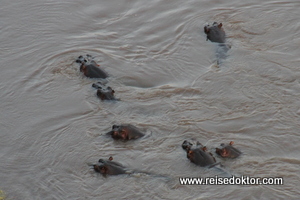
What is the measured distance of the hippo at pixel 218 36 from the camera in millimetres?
11149

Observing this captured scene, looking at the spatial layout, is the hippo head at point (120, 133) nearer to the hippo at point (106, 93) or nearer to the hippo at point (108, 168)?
the hippo at point (108, 168)

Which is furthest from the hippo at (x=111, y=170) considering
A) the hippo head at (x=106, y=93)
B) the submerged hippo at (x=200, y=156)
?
the hippo head at (x=106, y=93)

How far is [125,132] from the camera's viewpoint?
8867 millimetres

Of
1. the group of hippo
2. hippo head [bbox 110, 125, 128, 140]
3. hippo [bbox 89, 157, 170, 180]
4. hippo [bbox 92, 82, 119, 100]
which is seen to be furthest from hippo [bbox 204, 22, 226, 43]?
hippo [bbox 89, 157, 170, 180]

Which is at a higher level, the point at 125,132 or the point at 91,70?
the point at 91,70

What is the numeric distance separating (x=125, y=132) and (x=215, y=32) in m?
3.59

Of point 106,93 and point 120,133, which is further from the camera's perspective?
point 106,93

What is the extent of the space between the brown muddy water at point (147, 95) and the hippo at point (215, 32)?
0.15 m

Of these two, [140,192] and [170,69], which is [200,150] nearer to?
[140,192]

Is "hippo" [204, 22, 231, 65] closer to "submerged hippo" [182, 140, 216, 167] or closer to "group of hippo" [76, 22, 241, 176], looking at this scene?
"group of hippo" [76, 22, 241, 176]

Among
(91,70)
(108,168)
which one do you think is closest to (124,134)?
(108,168)

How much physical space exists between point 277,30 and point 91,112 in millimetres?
4364

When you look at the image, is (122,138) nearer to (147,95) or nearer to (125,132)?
(125,132)

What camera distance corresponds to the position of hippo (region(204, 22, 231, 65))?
36.6 ft
